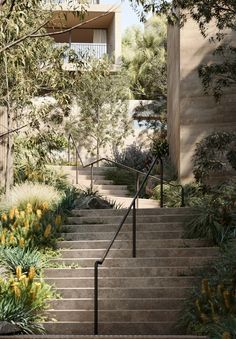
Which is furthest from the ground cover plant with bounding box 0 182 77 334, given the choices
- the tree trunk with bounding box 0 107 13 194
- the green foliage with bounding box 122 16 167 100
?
the green foliage with bounding box 122 16 167 100

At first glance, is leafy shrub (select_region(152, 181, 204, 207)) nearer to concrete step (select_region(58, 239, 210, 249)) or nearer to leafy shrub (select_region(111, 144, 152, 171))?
concrete step (select_region(58, 239, 210, 249))

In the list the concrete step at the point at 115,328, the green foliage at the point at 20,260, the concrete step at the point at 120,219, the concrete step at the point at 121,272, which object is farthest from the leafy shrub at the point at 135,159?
the concrete step at the point at 115,328

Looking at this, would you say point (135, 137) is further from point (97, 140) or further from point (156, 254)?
point (156, 254)

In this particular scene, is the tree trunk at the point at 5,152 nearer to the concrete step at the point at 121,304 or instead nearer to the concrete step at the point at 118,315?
the concrete step at the point at 121,304

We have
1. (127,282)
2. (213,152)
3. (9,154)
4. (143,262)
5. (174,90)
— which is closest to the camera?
(127,282)

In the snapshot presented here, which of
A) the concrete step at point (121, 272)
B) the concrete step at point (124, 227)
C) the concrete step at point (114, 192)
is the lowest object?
the concrete step at point (121, 272)

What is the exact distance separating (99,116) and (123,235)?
631 inches

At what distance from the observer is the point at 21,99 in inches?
725

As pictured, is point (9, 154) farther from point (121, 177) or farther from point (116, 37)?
point (116, 37)

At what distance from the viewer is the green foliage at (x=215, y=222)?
13188 millimetres

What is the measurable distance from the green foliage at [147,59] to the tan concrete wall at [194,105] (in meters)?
15.0

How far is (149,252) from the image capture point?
1313 cm

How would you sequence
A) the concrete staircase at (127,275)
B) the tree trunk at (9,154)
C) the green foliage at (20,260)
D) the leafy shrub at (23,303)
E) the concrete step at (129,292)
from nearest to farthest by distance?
1. the leafy shrub at (23,303)
2. the concrete staircase at (127,275)
3. the concrete step at (129,292)
4. the green foliage at (20,260)
5. the tree trunk at (9,154)

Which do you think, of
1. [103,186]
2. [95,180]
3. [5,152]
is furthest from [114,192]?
[5,152]
